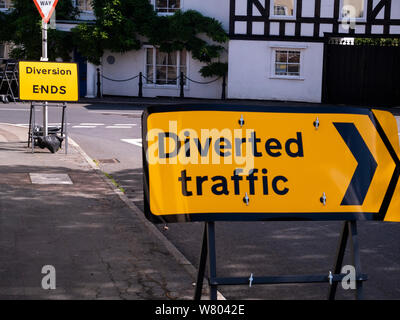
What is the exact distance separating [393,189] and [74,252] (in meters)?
2.95

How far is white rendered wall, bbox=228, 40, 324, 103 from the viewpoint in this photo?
29.0 m

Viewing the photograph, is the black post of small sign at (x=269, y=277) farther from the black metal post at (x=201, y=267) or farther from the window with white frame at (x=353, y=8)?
the window with white frame at (x=353, y=8)

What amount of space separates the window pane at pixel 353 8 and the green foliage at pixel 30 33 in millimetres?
11904

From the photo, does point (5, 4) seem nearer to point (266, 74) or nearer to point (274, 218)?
point (266, 74)

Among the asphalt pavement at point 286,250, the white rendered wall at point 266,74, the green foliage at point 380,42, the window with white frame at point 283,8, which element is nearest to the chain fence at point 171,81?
the white rendered wall at point 266,74

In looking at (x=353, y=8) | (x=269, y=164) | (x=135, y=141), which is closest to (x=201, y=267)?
(x=269, y=164)

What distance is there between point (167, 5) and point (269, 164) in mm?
27415

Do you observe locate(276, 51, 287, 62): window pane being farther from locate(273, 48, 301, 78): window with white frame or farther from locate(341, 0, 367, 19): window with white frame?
locate(341, 0, 367, 19): window with white frame

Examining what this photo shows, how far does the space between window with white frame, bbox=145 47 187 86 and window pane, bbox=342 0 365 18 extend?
23.9ft

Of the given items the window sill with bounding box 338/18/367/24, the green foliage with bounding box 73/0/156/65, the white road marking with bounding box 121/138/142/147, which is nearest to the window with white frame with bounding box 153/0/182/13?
the green foliage with bounding box 73/0/156/65

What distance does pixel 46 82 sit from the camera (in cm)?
1253

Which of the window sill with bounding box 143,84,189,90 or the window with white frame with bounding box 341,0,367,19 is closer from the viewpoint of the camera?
the window with white frame with bounding box 341,0,367,19

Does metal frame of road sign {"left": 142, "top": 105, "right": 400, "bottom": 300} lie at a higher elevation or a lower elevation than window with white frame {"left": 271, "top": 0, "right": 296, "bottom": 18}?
lower

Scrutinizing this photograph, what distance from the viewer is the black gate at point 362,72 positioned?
94.1ft
